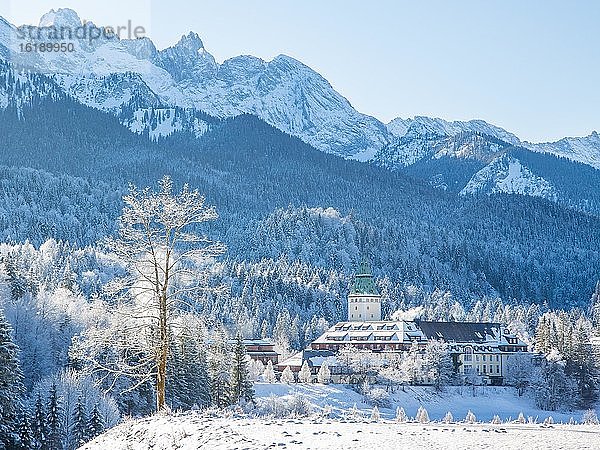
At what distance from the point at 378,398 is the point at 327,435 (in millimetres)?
91307

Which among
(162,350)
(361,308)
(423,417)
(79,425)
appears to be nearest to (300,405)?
(79,425)

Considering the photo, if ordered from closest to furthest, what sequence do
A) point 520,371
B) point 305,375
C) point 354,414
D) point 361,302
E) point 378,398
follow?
point 354,414 → point 378,398 → point 305,375 → point 520,371 → point 361,302

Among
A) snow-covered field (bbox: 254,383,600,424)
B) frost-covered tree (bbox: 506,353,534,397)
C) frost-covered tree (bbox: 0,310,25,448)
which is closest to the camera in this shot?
frost-covered tree (bbox: 0,310,25,448)

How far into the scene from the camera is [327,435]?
24.0 m

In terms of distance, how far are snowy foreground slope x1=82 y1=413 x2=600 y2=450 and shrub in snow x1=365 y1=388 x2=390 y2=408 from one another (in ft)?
282

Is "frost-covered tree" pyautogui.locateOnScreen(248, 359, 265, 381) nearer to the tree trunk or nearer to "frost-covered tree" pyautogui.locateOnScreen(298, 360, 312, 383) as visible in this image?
"frost-covered tree" pyautogui.locateOnScreen(298, 360, 312, 383)

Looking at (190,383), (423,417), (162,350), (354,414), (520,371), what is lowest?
(520,371)

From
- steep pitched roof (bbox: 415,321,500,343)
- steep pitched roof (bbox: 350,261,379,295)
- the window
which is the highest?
steep pitched roof (bbox: 350,261,379,295)

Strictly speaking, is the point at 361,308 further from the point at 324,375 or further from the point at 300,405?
the point at 300,405

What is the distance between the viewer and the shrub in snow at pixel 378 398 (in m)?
112

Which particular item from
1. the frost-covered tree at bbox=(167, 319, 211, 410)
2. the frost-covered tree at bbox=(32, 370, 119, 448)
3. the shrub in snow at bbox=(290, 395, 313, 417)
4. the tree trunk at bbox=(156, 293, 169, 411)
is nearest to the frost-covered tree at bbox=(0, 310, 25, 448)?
the frost-covered tree at bbox=(32, 370, 119, 448)

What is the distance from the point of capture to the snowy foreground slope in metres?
23.0

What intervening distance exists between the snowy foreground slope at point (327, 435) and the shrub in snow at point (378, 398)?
8593cm

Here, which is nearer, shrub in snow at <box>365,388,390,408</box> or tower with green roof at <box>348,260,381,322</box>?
shrub in snow at <box>365,388,390,408</box>
